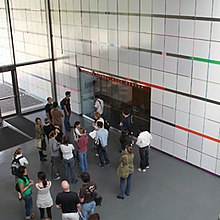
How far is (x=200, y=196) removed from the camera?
7082 mm

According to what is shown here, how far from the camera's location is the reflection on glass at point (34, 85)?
40.3 feet

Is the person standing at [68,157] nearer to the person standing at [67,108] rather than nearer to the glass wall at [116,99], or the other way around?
the glass wall at [116,99]

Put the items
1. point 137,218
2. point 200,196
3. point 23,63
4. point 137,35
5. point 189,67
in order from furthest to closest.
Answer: point 23,63
point 137,35
point 189,67
point 200,196
point 137,218

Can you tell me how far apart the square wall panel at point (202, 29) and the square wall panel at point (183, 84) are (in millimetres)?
1059

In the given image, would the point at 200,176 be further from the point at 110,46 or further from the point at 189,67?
the point at 110,46

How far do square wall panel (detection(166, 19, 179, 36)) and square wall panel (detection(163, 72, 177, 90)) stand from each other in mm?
1031

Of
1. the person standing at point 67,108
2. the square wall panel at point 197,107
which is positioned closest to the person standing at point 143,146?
the square wall panel at point 197,107

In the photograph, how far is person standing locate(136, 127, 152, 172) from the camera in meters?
7.72

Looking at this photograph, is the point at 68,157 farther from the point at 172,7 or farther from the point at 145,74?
the point at 172,7

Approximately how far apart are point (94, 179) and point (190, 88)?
10.5 feet

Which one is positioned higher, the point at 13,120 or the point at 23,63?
the point at 23,63

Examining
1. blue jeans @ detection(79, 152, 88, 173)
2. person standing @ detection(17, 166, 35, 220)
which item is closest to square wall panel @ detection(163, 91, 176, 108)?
blue jeans @ detection(79, 152, 88, 173)

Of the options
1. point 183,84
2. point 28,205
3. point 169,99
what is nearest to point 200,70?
point 183,84

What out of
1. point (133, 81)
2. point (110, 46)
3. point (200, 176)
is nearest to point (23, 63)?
point (110, 46)
